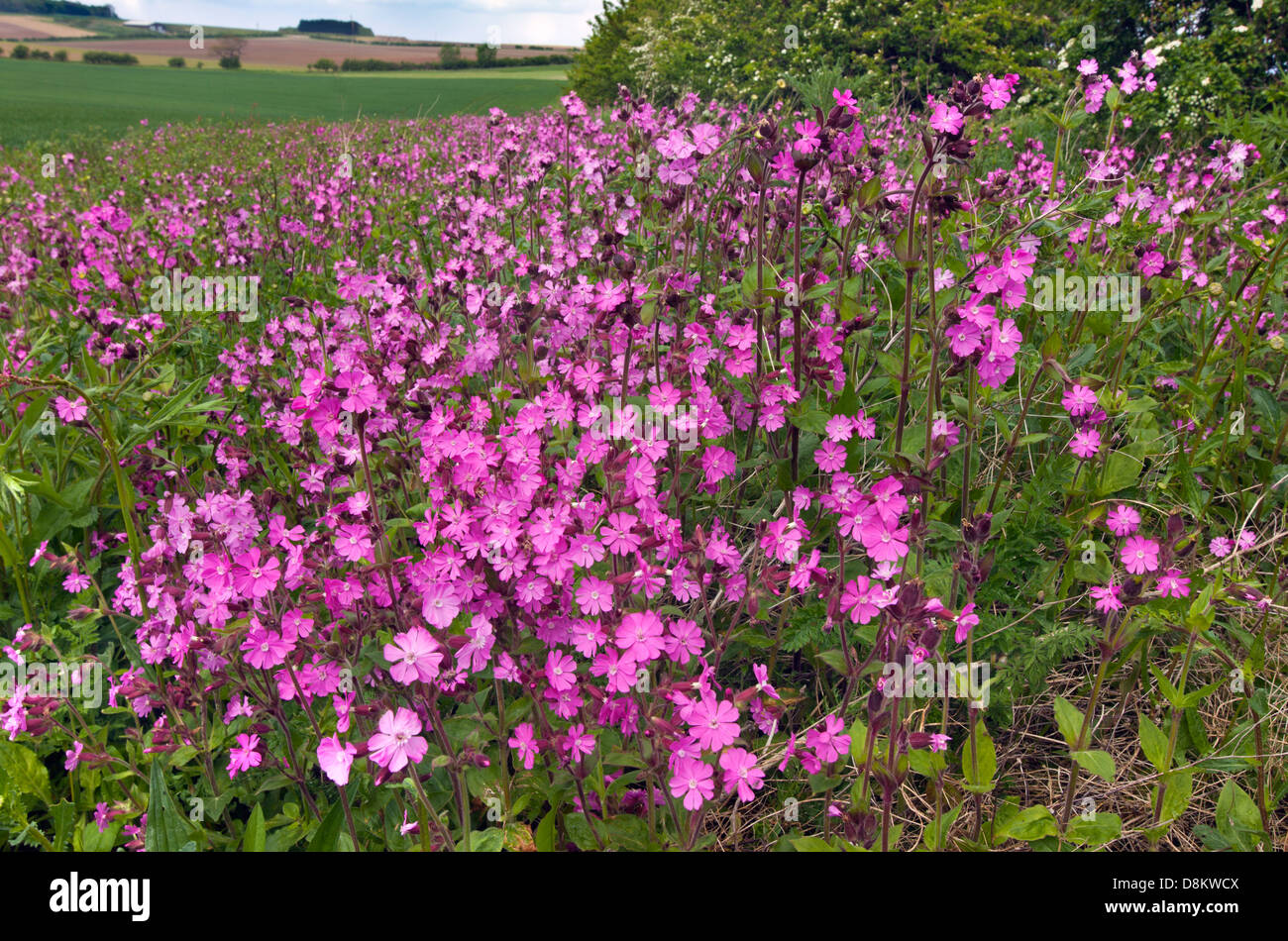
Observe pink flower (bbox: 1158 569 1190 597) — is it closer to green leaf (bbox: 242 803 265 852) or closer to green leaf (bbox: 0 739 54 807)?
green leaf (bbox: 242 803 265 852)

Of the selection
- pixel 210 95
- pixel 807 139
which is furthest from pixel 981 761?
pixel 210 95

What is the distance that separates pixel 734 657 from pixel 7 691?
233 cm

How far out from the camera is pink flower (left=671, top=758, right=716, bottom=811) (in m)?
1.80

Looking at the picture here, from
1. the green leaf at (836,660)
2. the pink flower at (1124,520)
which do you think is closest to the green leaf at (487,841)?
the green leaf at (836,660)

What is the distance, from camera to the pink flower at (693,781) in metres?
1.80

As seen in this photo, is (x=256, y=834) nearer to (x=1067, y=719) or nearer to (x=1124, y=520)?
(x=1067, y=719)

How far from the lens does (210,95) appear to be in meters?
43.6

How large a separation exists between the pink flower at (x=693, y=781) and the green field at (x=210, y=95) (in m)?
22.3

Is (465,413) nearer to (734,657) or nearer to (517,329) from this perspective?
(517,329)

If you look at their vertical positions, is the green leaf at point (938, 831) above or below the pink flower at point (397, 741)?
below

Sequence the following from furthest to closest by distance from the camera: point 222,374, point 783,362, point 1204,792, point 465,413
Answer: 1. point 222,374
2. point 783,362
3. point 1204,792
4. point 465,413

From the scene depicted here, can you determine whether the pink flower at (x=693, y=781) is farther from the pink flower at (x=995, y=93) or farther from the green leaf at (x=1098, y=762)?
the pink flower at (x=995, y=93)

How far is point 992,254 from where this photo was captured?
9.41 ft

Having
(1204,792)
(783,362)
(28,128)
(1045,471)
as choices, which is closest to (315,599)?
(783,362)
